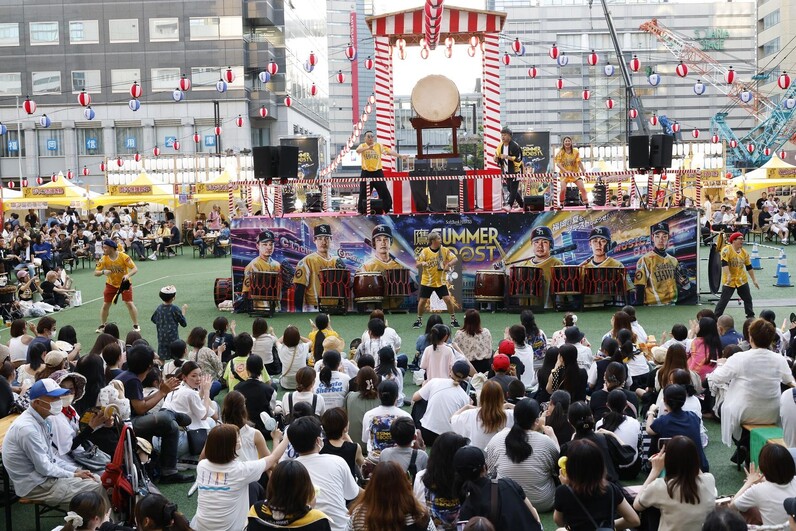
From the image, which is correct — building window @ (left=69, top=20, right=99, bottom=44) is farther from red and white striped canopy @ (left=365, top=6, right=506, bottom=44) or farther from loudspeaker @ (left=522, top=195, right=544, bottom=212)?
loudspeaker @ (left=522, top=195, right=544, bottom=212)

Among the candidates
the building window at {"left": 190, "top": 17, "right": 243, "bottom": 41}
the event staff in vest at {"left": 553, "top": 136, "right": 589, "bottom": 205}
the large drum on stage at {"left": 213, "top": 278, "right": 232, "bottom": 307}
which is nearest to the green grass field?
the large drum on stage at {"left": 213, "top": 278, "right": 232, "bottom": 307}

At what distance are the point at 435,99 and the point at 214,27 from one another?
44744 mm

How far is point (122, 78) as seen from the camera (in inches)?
2474

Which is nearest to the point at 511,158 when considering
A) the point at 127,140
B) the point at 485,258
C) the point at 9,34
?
the point at 485,258

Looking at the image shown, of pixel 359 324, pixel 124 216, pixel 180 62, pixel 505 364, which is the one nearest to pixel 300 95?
pixel 180 62

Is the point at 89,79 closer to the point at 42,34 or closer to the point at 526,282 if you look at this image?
the point at 42,34

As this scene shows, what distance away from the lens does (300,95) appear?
75.0 meters

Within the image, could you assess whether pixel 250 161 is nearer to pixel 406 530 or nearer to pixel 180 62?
pixel 180 62

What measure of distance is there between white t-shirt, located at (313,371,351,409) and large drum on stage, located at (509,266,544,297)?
9.81m

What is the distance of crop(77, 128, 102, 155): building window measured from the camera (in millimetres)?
63378

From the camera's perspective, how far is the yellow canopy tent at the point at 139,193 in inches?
1465

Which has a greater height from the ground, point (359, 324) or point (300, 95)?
point (300, 95)

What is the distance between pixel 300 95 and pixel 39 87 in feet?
65.1

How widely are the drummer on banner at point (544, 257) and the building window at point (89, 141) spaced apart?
50.2m
